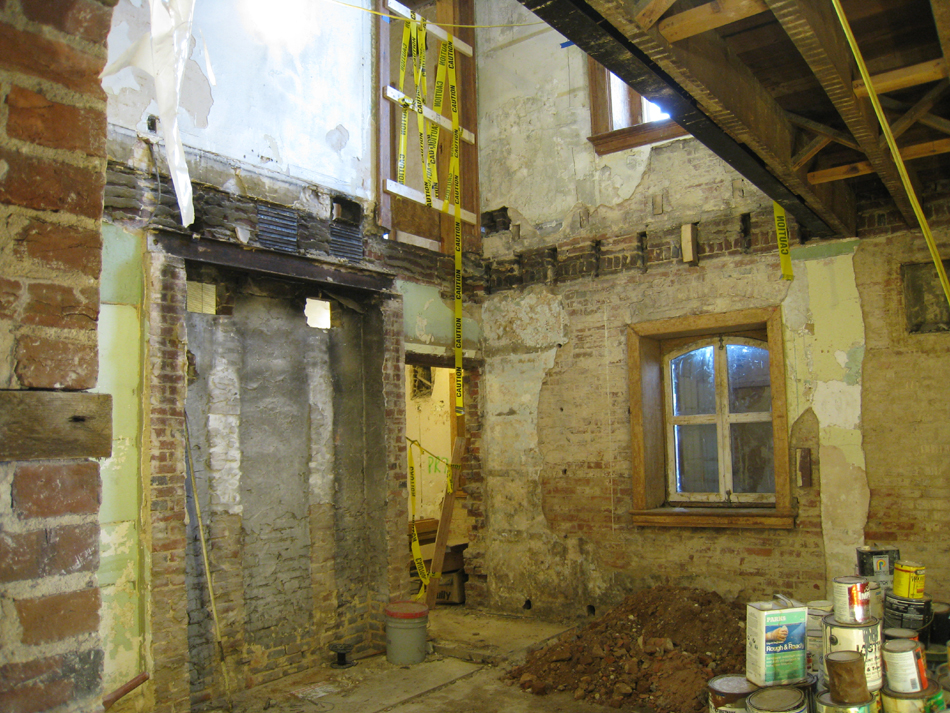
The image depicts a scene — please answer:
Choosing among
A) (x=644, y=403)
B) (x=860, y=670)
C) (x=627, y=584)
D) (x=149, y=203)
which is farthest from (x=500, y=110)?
(x=860, y=670)

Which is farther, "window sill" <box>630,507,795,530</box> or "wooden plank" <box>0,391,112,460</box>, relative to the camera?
"window sill" <box>630,507,795,530</box>

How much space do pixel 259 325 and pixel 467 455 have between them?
→ 105 inches

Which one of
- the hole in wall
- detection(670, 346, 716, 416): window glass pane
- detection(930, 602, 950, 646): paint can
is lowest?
detection(930, 602, 950, 646): paint can

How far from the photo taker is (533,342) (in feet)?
22.6

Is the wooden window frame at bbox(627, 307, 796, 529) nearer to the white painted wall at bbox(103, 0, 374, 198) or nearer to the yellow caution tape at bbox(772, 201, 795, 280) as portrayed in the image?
the yellow caution tape at bbox(772, 201, 795, 280)

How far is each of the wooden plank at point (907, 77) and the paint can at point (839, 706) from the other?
2.62 m

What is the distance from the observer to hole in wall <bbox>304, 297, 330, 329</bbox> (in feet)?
19.2

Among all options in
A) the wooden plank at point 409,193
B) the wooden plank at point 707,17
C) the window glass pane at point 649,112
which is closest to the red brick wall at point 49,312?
the wooden plank at point 707,17

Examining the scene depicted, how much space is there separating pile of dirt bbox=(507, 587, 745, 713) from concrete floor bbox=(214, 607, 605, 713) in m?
0.17

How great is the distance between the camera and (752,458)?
237 inches

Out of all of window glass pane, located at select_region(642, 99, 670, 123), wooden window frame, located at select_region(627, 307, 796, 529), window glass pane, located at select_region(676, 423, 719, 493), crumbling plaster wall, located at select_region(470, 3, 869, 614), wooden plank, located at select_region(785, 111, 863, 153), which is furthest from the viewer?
window glass pane, located at select_region(642, 99, 670, 123)

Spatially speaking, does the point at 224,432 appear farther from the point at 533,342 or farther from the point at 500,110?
the point at 500,110

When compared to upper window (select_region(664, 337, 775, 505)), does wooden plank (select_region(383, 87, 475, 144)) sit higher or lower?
higher

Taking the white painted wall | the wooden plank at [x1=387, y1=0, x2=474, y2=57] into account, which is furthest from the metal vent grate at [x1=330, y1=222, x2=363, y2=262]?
the wooden plank at [x1=387, y1=0, x2=474, y2=57]
